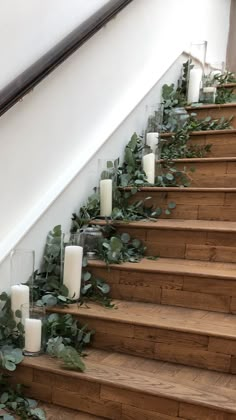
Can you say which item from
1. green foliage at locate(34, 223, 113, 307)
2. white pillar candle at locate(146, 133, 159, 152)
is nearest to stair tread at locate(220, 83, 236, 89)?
white pillar candle at locate(146, 133, 159, 152)

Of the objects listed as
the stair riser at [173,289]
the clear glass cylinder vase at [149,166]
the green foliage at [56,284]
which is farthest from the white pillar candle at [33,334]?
the clear glass cylinder vase at [149,166]

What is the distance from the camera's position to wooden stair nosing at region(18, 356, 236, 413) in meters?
1.28

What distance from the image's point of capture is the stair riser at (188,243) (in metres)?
1.85

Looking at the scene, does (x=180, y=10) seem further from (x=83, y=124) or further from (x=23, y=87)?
(x=23, y=87)

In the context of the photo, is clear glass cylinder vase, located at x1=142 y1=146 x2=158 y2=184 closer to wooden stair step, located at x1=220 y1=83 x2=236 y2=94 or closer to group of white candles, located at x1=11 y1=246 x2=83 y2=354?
group of white candles, located at x1=11 y1=246 x2=83 y2=354

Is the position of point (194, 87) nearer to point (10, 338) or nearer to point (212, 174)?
point (212, 174)

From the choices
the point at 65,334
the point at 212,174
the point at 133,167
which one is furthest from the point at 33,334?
the point at 212,174

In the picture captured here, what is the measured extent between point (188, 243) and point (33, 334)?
0.76m

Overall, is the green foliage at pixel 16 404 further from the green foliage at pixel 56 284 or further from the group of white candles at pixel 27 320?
the green foliage at pixel 56 284

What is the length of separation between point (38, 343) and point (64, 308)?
20 cm

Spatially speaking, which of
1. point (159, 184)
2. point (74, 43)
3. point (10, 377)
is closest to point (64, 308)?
point (10, 377)

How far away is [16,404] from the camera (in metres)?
1.46

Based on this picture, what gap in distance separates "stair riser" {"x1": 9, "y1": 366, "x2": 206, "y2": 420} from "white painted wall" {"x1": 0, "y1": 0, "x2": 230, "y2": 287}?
0.42 m

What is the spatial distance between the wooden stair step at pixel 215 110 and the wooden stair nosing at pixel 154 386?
5.57ft
